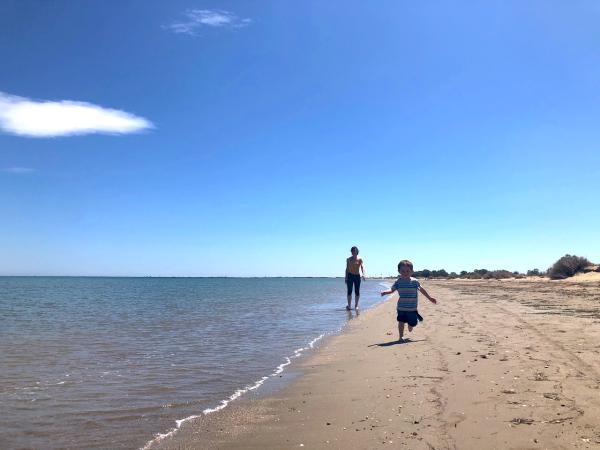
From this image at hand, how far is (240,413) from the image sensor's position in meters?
4.91

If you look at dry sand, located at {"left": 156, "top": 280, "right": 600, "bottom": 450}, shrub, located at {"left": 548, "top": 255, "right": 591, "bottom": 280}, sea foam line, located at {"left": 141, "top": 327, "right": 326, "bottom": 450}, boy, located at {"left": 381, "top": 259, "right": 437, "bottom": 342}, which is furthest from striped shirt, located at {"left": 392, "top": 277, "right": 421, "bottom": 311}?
shrub, located at {"left": 548, "top": 255, "right": 591, "bottom": 280}

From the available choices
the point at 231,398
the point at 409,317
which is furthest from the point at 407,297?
the point at 231,398

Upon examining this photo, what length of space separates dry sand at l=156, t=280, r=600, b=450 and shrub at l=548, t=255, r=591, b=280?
35700 mm

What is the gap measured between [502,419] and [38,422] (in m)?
4.71

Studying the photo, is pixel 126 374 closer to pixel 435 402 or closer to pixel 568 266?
pixel 435 402

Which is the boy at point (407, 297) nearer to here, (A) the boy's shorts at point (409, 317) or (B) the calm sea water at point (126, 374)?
(A) the boy's shorts at point (409, 317)

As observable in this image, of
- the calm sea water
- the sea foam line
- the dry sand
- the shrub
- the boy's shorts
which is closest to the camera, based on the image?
the dry sand

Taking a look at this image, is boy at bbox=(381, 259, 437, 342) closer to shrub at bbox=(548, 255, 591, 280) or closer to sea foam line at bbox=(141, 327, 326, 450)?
sea foam line at bbox=(141, 327, 326, 450)

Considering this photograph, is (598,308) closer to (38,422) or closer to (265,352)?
(265,352)

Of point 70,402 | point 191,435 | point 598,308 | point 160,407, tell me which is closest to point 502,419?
point 191,435

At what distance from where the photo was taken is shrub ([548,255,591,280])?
38.8m

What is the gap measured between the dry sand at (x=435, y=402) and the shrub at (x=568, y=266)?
35700mm

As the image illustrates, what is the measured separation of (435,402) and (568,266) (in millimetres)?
41058

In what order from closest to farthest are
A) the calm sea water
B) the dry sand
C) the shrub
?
the dry sand < the calm sea water < the shrub
